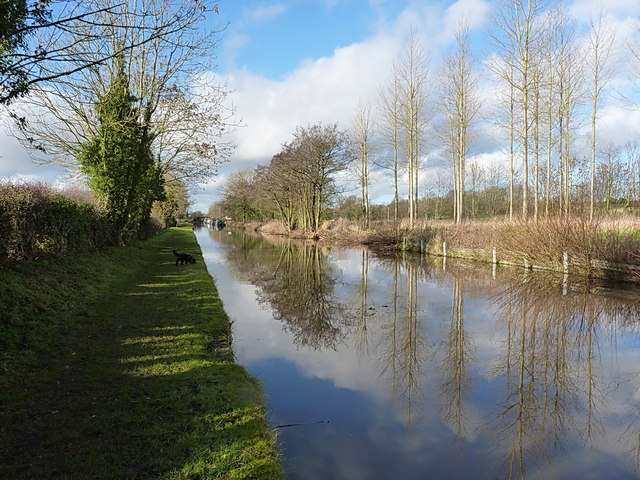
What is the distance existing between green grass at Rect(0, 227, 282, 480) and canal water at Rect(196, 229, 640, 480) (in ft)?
1.79

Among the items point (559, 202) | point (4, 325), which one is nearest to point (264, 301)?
point (4, 325)

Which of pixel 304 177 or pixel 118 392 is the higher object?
pixel 304 177

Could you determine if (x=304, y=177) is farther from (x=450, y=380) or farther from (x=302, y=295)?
(x=450, y=380)

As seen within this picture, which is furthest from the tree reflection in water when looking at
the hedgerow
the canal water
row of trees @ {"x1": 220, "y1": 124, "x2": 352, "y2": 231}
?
row of trees @ {"x1": 220, "y1": 124, "x2": 352, "y2": 231}

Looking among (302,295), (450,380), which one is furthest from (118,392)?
(302,295)

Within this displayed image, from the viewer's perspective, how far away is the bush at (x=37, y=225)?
7.68 meters

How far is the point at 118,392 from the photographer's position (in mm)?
4430

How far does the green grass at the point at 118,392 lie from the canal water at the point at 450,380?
54 cm

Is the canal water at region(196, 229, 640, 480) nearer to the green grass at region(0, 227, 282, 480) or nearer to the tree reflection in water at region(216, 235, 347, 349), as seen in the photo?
the tree reflection in water at region(216, 235, 347, 349)

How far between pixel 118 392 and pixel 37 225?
6634mm

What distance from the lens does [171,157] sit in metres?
21.5

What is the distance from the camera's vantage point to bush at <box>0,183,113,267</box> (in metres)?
7.68

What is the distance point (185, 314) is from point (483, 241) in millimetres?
15985

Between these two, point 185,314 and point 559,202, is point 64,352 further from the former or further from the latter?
point 559,202
